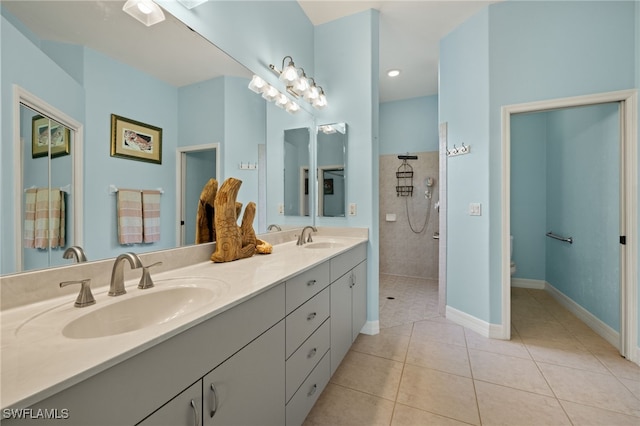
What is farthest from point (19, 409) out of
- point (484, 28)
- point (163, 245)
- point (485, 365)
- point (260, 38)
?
point (484, 28)

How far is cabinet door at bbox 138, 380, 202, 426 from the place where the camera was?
1.94 feet

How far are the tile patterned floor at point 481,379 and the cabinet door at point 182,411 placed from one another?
0.94 meters

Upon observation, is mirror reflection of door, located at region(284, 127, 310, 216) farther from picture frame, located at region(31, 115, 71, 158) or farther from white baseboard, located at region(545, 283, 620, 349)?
white baseboard, located at region(545, 283, 620, 349)

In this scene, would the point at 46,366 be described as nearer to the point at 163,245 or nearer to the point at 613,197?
the point at 163,245

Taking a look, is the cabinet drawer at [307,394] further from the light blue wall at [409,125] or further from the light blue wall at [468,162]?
the light blue wall at [409,125]

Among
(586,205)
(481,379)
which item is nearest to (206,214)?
(481,379)

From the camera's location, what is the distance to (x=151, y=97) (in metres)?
1.10

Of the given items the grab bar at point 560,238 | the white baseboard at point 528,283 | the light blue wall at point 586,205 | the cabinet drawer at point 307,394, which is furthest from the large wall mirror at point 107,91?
the white baseboard at point 528,283

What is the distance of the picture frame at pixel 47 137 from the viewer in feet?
2.59

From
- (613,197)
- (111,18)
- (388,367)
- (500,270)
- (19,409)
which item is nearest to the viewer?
(19,409)

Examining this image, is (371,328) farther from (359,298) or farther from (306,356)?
(306,356)

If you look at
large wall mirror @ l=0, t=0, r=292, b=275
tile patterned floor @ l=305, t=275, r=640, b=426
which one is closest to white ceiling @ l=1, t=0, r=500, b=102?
large wall mirror @ l=0, t=0, r=292, b=275

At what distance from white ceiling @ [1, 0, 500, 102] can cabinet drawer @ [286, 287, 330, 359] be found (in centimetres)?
122

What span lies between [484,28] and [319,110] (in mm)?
1603
